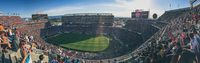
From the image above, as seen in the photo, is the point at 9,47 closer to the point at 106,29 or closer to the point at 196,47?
the point at 196,47

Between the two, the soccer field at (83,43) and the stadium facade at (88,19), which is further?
the stadium facade at (88,19)

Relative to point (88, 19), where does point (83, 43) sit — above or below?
below

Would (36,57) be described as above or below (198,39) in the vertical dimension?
below

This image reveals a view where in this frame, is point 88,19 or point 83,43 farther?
point 88,19

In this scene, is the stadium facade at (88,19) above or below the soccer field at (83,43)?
above

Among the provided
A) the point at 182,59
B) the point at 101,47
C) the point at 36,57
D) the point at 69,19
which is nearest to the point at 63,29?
the point at 69,19

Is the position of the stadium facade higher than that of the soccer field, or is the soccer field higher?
the stadium facade

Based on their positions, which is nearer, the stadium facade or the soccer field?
the soccer field

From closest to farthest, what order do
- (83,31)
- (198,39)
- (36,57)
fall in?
1. (198,39)
2. (36,57)
3. (83,31)
